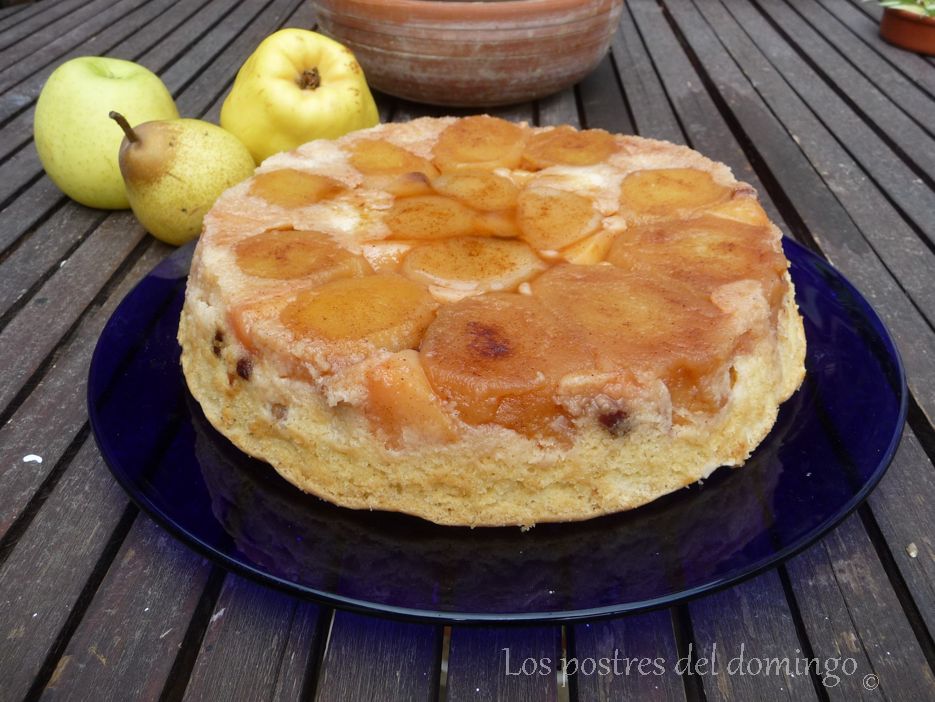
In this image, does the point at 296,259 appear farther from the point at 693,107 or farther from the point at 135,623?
the point at 693,107

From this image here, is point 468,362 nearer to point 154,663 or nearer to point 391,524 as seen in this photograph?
point 391,524

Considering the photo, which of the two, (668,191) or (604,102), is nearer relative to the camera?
(668,191)

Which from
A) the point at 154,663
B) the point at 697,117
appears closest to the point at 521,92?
the point at 697,117

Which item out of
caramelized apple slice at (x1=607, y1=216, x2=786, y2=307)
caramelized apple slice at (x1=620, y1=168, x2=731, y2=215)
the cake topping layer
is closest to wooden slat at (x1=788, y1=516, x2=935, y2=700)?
the cake topping layer

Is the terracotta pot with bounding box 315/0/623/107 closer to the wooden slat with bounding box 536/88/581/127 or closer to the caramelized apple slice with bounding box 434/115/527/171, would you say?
the wooden slat with bounding box 536/88/581/127

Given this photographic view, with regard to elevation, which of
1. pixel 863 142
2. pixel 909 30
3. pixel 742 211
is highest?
pixel 742 211

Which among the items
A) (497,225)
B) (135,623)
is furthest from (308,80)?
(135,623)

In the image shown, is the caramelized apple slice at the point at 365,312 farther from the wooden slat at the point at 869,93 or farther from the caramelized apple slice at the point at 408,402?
the wooden slat at the point at 869,93

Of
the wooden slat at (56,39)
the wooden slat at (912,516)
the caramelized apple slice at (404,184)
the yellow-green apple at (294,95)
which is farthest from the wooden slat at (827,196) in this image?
the wooden slat at (56,39)
